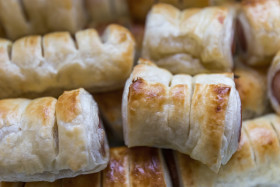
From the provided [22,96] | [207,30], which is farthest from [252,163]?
[22,96]

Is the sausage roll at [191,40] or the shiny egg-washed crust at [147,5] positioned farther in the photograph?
the shiny egg-washed crust at [147,5]

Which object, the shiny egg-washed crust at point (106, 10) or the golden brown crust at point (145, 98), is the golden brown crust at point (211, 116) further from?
the shiny egg-washed crust at point (106, 10)

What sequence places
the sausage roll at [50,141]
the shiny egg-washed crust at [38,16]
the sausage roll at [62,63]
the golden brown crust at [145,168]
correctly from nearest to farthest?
the sausage roll at [50,141] < the golden brown crust at [145,168] < the sausage roll at [62,63] < the shiny egg-washed crust at [38,16]

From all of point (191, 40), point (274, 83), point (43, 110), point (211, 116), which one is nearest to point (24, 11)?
point (43, 110)

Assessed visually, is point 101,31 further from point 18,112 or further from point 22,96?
point 18,112

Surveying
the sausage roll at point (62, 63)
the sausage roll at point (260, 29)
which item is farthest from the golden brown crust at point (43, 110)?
the sausage roll at point (260, 29)

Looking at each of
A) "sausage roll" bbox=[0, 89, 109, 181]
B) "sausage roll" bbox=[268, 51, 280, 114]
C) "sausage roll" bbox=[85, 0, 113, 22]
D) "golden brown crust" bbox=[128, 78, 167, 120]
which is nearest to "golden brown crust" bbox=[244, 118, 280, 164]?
"sausage roll" bbox=[268, 51, 280, 114]

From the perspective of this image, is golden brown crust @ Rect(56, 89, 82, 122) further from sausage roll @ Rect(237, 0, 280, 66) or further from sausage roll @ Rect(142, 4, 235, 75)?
sausage roll @ Rect(237, 0, 280, 66)
